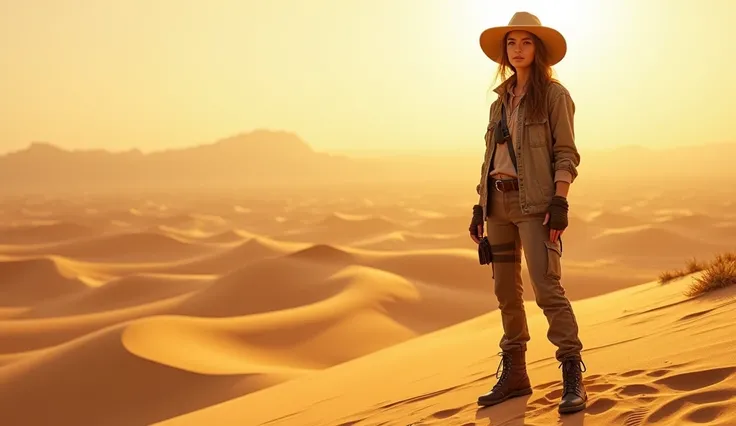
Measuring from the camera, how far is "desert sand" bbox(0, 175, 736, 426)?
411 centimetres

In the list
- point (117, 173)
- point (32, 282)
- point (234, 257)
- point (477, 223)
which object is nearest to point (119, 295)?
point (32, 282)

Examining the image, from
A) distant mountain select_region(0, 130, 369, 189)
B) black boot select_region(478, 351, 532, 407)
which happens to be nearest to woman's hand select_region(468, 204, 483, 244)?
black boot select_region(478, 351, 532, 407)

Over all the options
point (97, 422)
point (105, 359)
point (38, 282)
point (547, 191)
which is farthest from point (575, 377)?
point (38, 282)

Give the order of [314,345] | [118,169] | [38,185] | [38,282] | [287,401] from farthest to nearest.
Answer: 1. [118,169]
2. [38,185]
3. [38,282]
4. [314,345]
5. [287,401]

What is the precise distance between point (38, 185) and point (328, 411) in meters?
175

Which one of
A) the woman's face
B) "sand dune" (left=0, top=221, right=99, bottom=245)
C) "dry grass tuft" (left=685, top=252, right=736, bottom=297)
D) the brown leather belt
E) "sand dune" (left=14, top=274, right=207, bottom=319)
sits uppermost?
"sand dune" (left=0, top=221, right=99, bottom=245)

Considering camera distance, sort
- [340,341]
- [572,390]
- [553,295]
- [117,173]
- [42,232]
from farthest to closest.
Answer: [117,173] < [42,232] < [340,341] < [553,295] < [572,390]

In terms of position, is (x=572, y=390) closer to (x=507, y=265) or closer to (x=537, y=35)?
(x=507, y=265)

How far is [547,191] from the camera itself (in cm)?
388

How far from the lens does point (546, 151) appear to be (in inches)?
154

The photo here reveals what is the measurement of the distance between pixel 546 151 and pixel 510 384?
4.30 ft

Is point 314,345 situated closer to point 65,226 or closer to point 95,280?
point 95,280

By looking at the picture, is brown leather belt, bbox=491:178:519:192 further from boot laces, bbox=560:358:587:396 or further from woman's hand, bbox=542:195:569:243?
boot laces, bbox=560:358:587:396

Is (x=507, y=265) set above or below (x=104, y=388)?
below
